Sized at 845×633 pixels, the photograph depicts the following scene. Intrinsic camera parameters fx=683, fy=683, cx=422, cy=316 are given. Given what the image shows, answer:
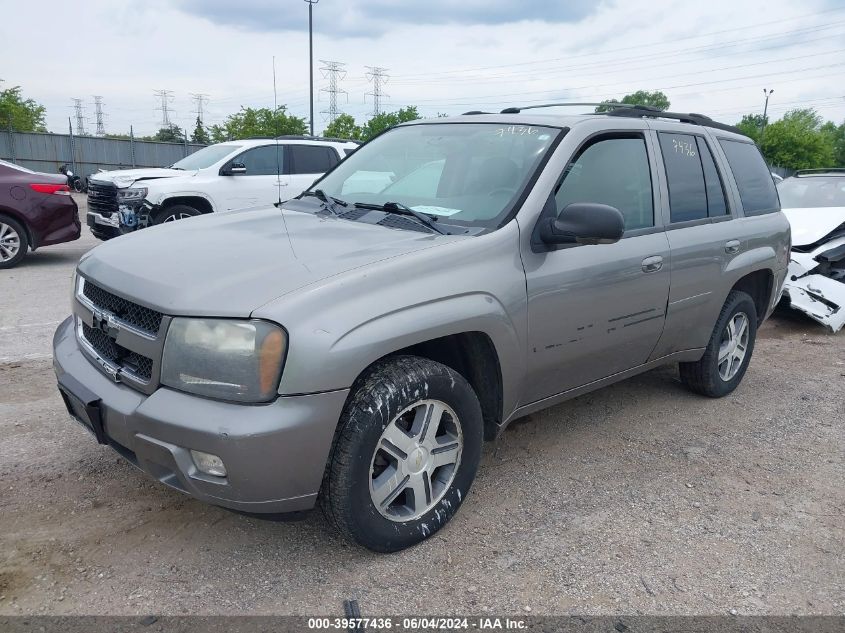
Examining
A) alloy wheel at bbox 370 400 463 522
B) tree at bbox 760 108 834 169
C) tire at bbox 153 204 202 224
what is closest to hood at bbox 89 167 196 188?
tire at bbox 153 204 202 224

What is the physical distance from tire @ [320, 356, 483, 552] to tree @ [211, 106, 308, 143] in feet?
115

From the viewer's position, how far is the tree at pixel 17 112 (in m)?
37.3

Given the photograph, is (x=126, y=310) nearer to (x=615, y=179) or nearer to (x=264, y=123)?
(x=615, y=179)

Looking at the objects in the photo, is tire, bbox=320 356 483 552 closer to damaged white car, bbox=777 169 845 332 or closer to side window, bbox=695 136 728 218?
side window, bbox=695 136 728 218

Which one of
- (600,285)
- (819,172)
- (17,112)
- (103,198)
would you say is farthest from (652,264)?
(17,112)

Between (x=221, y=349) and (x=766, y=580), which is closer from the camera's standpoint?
(x=221, y=349)

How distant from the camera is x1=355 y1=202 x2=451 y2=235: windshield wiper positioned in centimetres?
308

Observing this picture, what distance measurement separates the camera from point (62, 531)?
9.27 feet

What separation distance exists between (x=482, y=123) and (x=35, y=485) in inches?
113

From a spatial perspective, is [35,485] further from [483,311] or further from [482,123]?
[482,123]

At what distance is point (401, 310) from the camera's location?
256 cm

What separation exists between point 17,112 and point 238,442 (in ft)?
149

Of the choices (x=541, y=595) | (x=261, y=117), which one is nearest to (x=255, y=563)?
(x=541, y=595)

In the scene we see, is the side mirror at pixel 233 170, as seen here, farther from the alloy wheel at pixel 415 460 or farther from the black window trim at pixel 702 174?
the alloy wheel at pixel 415 460
